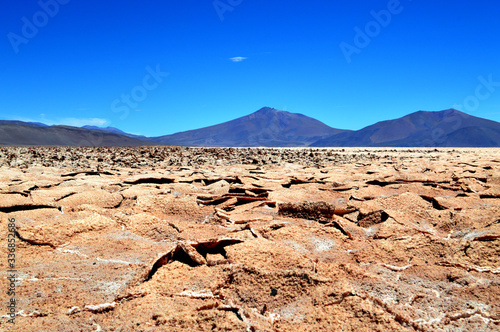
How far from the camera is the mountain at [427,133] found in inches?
4798

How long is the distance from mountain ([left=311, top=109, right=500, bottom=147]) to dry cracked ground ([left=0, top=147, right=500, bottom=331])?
424 feet

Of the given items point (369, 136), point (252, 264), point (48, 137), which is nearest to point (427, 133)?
point (369, 136)

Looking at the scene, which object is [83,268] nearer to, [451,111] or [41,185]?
[41,185]

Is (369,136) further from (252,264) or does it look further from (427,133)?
(252,264)

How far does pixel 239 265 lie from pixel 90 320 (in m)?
0.73

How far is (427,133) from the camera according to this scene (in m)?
148

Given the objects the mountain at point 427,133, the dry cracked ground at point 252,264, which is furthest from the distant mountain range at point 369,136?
the dry cracked ground at point 252,264

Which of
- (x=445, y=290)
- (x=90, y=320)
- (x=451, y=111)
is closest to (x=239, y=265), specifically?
(x=90, y=320)

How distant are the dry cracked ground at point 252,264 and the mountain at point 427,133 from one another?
12914cm

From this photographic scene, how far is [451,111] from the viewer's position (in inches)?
7559

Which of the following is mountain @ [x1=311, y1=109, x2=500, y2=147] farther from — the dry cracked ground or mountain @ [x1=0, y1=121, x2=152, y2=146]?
the dry cracked ground

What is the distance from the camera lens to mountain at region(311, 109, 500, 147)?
12188 centimetres

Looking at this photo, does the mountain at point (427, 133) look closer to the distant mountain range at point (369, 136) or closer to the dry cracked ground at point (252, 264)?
the distant mountain range at point (369, 136)

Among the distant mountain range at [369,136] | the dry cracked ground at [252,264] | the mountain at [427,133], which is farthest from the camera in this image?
the mountain at [427,133]
